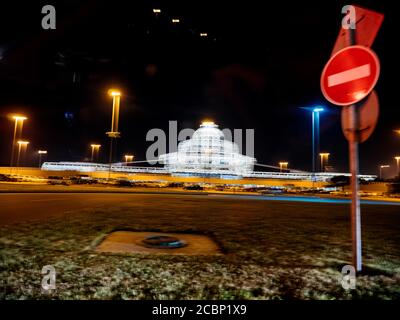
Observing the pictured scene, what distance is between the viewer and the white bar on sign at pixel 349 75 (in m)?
3.89

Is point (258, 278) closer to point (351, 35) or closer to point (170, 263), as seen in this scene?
point (170, 263)

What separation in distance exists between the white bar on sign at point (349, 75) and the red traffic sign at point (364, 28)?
1.16 ft

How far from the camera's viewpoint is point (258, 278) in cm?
382

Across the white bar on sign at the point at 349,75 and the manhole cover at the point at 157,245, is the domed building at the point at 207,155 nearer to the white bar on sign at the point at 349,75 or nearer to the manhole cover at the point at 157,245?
the manhole cover at the point at 157,245

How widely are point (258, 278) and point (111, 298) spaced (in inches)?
70.9

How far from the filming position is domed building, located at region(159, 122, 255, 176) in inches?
4176

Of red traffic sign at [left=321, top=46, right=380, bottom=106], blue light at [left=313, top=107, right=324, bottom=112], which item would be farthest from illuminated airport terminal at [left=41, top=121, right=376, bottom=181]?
red traffic sign at [left=321, top=46, right=380, bottom=106]

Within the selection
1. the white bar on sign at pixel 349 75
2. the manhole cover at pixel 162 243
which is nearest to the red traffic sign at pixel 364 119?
the white bar on sign at pixel 349 75

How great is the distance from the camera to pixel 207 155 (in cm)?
10819

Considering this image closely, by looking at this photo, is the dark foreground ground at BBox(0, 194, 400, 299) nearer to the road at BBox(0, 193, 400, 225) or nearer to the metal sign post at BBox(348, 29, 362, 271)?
the metal sign post at BBox(348, 29, 362, 271)

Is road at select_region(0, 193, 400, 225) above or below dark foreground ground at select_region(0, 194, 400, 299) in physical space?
above

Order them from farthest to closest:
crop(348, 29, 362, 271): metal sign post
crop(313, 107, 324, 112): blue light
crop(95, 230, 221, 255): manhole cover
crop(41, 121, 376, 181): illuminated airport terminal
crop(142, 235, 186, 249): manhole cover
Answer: crop(41, 121, 376, 181): illuminated airport terminal → crop(313, 107, 324, 112): blue light → crop(142, 235, 186, 249): manhole cover → crop(95, 230, 221, 255): manhole cover → crop(348, 29, 362, 271): metal sign post

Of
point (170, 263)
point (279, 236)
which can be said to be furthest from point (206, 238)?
point (170, 263)

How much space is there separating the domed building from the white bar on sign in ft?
307
